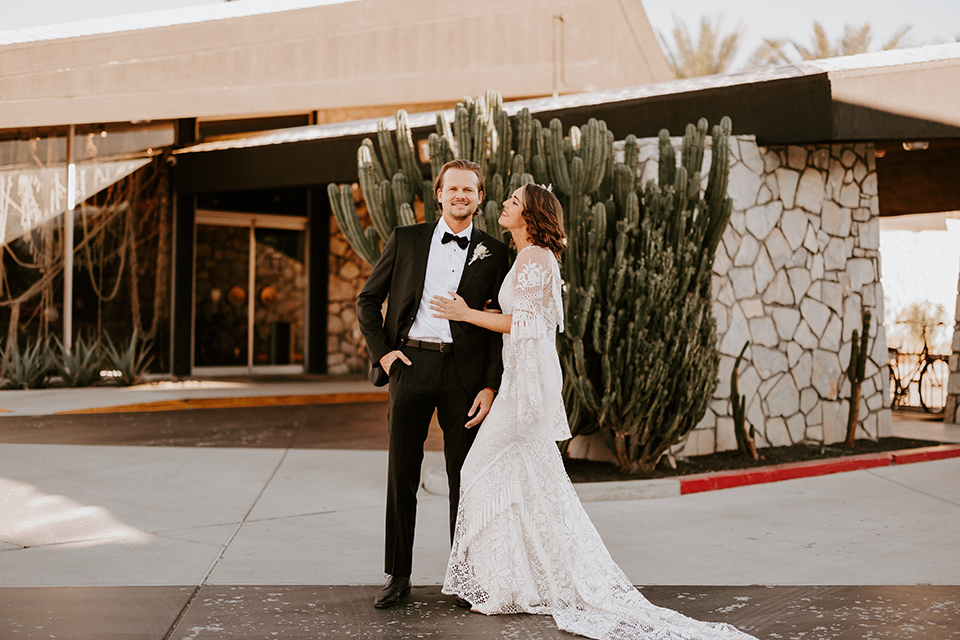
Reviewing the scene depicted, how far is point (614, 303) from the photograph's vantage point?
7652mm

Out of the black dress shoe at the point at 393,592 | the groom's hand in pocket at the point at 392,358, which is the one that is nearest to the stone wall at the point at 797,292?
the black dress shoe at the point at 393,592

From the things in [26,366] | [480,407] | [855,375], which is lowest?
[26,366]

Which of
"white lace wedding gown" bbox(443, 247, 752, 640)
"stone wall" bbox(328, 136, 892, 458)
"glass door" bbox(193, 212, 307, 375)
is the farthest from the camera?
"glass door" bbox(193, 212, 307, 375)

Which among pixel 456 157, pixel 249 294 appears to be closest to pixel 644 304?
pixel 456 157

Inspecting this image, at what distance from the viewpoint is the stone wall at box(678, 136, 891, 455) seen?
9273 millimetres

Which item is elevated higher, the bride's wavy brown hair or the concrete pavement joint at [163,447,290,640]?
the bride's wavy brown hair

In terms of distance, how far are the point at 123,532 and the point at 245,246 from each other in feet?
40.6

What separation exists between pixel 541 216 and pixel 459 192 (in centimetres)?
42

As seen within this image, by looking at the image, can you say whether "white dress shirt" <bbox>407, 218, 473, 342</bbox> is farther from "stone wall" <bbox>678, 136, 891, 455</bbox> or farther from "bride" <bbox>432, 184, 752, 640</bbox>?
"stone wall" <bbox>678, 136, 891, 455</bbox>

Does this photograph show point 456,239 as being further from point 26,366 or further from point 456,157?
point 26,366

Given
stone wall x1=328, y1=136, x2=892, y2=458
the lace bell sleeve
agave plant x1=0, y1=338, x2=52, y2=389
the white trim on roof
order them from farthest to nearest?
the white trim on roof
agave plant x1=0, y1=338, x2=52, y2=389
stone wall x1=328, y1=136, x2=892, y2=458
the lace bell sleeve

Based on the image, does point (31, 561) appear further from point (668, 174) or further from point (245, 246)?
point (245, 246)

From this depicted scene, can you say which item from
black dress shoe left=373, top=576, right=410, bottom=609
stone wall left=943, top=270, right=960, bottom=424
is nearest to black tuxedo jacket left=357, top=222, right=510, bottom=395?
black dress shoe left=373, top=576, right=410, bottom=609

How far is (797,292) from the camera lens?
9820 mm
